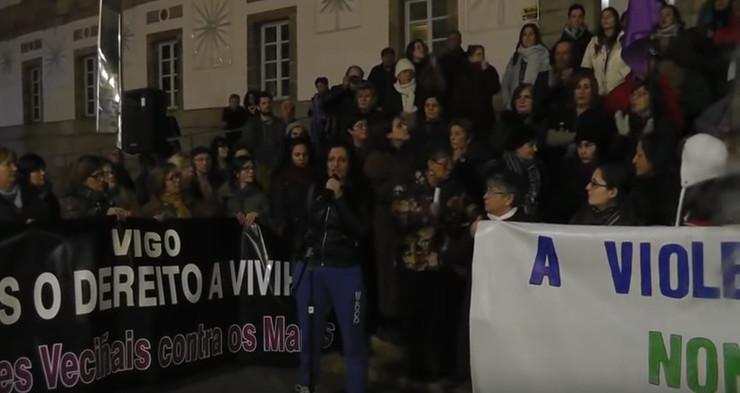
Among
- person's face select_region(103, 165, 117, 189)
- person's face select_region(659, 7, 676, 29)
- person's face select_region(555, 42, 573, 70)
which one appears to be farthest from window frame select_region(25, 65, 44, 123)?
person's face select_region(659, 7, 676, 29)

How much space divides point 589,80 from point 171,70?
5.75m

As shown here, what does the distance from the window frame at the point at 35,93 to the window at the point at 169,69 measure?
5.89 feet

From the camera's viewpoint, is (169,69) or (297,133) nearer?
(297,133)

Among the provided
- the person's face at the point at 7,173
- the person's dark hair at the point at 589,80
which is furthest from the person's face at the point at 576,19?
the person's face at the point at 7,173

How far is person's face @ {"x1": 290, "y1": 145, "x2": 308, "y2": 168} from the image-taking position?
7.83m

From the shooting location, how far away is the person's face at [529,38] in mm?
8508

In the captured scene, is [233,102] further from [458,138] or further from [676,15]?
[676,15]

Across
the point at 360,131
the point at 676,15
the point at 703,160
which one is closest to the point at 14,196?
the point at 360,131

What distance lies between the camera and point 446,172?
706 cm

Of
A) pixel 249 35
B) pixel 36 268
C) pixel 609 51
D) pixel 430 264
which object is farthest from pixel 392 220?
pixel 249 35

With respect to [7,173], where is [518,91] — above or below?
above

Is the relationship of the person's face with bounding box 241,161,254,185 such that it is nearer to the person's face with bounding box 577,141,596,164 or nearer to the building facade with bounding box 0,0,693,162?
the building facade with bounding box 0,0,693,162

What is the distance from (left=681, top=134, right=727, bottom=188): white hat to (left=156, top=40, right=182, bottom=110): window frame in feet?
21.6

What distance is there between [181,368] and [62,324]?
4.07ft
